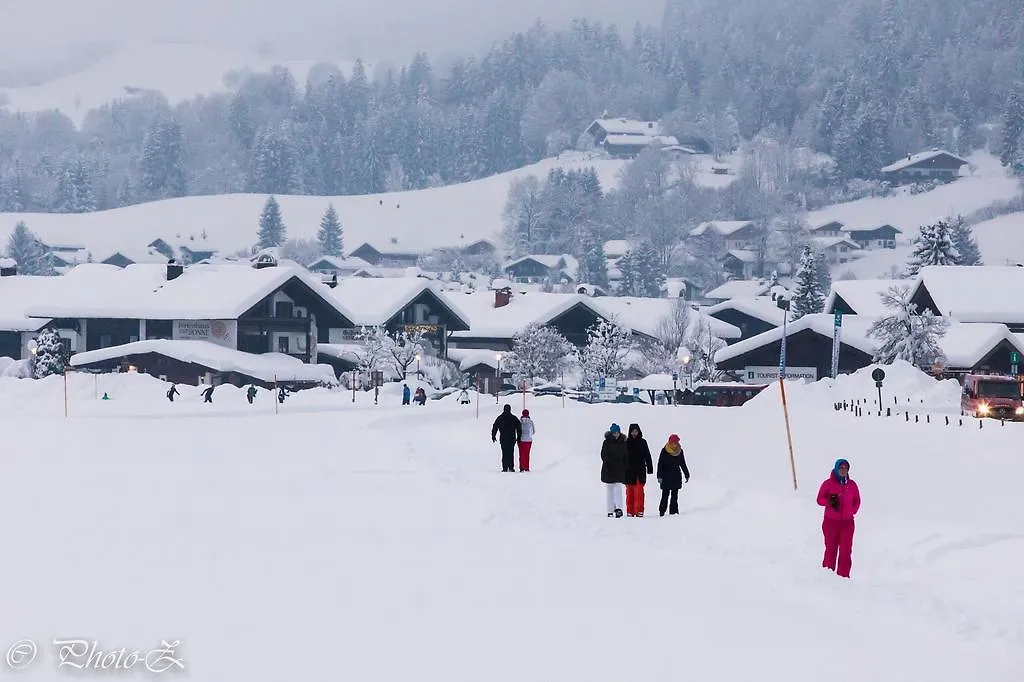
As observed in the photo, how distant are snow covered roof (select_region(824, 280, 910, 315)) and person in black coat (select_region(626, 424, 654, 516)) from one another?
220 ft

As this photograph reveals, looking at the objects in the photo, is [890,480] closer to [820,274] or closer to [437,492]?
[437,492]

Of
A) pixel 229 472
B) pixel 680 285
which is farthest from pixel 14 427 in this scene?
pixel 680 285

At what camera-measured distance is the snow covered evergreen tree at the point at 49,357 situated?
77.0 metres

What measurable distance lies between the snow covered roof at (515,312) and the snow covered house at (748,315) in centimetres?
2096

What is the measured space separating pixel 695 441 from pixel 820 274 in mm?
139483

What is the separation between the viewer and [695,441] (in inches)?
1187

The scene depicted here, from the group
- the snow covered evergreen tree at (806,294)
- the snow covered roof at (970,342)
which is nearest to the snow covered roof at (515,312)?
the snow covered evergreen tree at (806,294)

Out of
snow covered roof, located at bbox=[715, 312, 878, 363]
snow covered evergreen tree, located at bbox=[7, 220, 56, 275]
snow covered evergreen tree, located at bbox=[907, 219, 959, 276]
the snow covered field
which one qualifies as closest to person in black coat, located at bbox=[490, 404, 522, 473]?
the snow covered field

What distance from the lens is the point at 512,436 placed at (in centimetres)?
2889

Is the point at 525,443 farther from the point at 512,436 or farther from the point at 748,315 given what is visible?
the point at 748,315

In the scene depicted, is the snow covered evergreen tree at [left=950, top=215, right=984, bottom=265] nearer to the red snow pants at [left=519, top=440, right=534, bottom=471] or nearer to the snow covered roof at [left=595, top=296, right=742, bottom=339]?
the snow covered roof at [left=595, top=296, right=742, bottom=339]

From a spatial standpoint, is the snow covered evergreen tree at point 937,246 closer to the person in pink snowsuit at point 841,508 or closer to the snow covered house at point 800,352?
the snow covered house at point 800,352

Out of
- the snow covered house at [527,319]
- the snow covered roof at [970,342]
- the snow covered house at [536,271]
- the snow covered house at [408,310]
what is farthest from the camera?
the snow covered house at [536,271]

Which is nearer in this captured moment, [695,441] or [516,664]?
[516,664]
